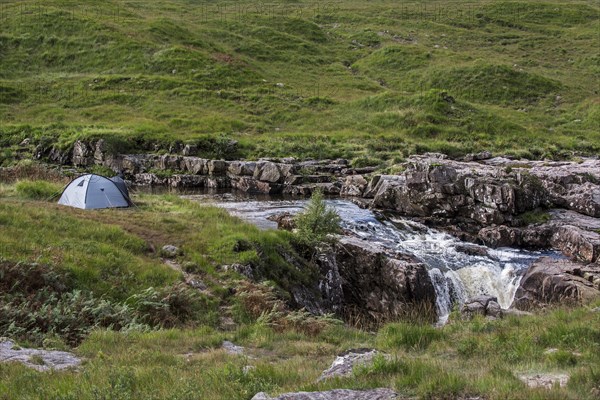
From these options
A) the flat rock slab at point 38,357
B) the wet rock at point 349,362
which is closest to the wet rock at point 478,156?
the wet rock at point 349,362

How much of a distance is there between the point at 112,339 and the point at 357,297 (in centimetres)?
1179

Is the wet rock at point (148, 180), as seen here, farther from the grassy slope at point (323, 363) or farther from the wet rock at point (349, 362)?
the wet rock at point (349, 362)

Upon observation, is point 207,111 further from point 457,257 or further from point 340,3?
point 340,3

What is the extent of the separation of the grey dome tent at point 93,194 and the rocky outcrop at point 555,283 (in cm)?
1794

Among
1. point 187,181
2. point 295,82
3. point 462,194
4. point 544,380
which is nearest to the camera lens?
point 544,380

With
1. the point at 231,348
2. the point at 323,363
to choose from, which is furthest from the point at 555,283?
the point at 231,348

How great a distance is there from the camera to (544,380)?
7527mm

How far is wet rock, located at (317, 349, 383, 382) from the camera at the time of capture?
8070mm

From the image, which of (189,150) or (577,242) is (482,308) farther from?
(189,150)

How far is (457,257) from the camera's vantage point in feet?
82.7

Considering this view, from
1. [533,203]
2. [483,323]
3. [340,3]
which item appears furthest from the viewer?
[340,3]

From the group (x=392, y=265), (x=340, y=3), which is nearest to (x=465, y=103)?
(x=392, y=265)

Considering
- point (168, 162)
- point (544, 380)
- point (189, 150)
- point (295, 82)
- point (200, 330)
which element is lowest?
point (168, 162)

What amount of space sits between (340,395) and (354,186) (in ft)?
102
